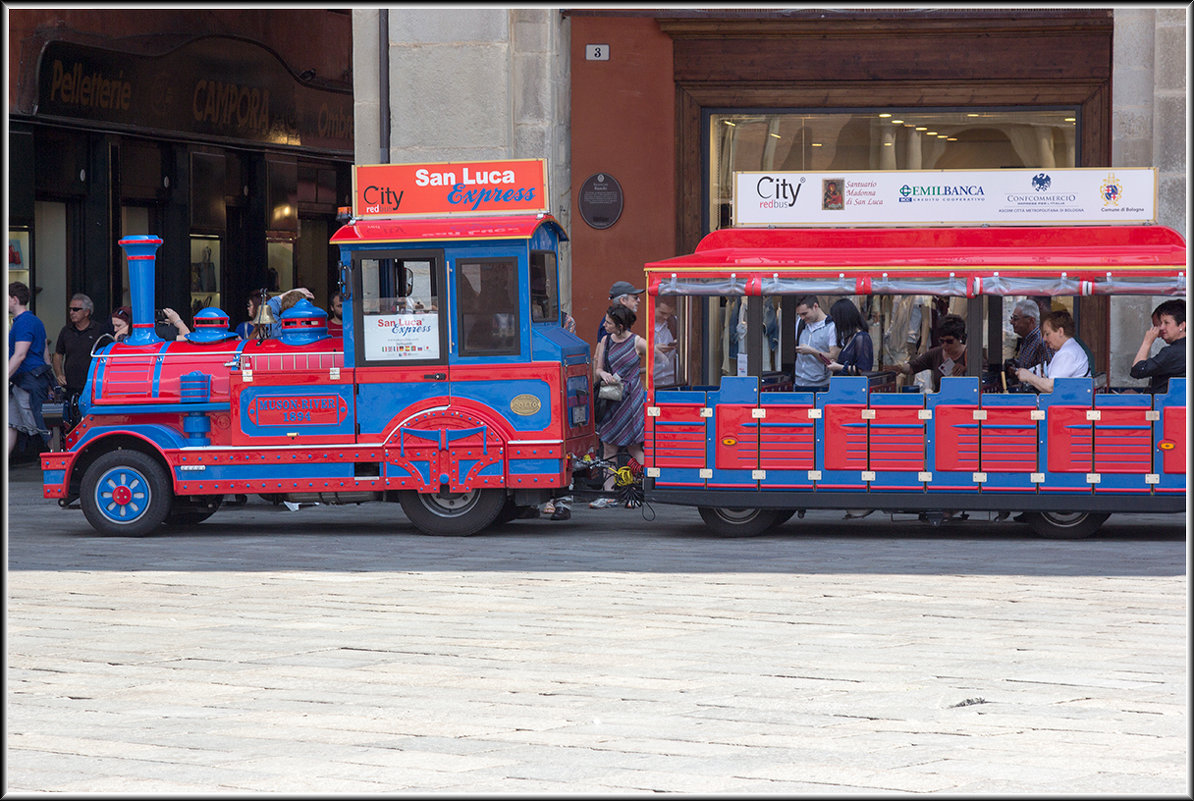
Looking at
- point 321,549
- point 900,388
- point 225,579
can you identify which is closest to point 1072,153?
point 900,388

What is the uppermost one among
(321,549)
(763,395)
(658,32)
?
(658,32)

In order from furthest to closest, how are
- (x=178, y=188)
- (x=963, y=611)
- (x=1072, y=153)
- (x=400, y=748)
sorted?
(x=178, y=188) → (x=1072, y=153) → (x=963, y=611) → (x=400, y=748)

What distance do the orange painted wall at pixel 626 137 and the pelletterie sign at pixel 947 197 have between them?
15.2ft

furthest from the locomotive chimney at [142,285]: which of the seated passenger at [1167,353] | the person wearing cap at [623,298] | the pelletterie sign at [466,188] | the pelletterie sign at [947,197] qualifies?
the seated passenger at [1167,353]

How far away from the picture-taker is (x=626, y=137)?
17656 millimetres

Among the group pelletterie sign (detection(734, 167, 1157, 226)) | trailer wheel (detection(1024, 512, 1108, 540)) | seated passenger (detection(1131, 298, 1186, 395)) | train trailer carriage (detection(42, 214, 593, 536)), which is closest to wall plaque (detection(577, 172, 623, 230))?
train trailer carriage (detection(42, 214, 593, 536))

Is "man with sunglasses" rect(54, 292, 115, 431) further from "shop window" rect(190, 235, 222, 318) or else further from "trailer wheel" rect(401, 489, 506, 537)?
"shop window" rect(190, 235, 222, 318)

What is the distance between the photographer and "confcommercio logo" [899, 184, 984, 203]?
41.6 feet

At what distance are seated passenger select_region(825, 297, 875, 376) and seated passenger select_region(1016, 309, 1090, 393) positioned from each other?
1.36 m

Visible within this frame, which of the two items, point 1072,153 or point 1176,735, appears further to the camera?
point 1072,153

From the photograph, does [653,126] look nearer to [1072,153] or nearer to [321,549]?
[1072,153]

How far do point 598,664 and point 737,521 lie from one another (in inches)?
208

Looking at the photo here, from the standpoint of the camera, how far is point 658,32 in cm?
1767

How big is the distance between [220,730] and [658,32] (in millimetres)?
12603
